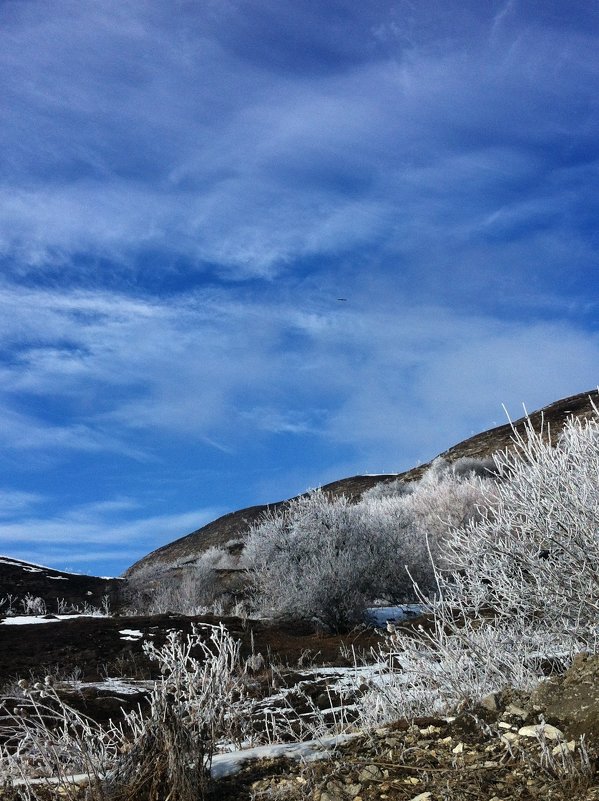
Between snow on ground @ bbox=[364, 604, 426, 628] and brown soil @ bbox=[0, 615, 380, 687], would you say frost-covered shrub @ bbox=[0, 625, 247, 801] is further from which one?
snow on ground @ bbox=[364, 604, 426, 628]

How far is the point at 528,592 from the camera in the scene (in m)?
5.77

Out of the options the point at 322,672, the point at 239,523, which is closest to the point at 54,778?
the point at 322,672

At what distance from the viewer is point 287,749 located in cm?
410

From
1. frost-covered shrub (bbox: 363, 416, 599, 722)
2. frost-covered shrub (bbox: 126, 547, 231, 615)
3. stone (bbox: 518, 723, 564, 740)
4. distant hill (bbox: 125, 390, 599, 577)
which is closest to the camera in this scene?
stone (bbox: 518, 723, 564, 740)

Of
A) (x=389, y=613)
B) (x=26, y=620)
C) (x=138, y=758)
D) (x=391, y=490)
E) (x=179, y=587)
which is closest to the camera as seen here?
(x=138, y=758)

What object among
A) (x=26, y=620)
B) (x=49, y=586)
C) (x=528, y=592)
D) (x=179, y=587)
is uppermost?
(x=49, y=586)

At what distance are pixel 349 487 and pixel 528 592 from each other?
41742 millimetres

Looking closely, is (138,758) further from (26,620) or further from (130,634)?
(26,620)

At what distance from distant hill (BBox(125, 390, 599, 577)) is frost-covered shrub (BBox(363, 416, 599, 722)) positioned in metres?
34.6

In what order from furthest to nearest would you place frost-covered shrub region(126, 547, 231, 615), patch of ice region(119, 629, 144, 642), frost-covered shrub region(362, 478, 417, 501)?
1. frost-covered shrub region(362, 478, 417, 501)
2. frost-covered shrub region(126, 547, 231, 615)
3. patch of ice region(119, 629, 144, 642)

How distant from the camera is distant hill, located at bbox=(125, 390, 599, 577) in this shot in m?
41.7

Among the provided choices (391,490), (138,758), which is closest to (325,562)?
(138,758)

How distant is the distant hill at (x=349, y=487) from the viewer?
41.7m

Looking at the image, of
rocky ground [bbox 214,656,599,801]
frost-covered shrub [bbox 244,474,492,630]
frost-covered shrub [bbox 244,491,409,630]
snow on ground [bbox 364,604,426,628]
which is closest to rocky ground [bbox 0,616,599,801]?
rocky ground [bbox 214,656,599,801]
